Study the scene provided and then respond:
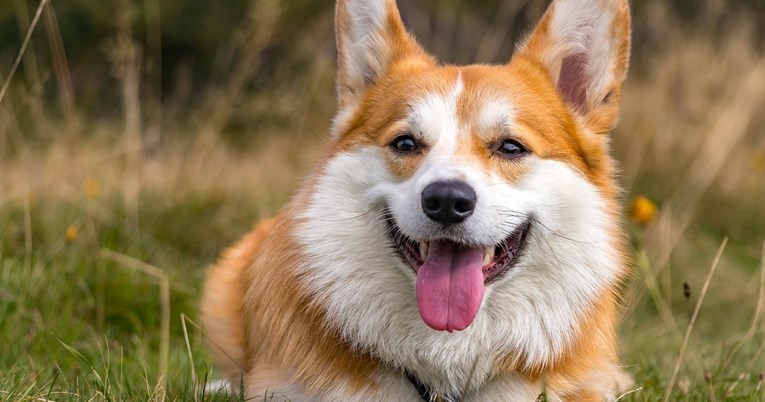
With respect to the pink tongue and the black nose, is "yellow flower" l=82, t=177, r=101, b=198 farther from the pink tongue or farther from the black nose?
the black nose

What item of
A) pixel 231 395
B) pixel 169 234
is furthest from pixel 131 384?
pixel 169 234

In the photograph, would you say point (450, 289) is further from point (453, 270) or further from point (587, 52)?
point (587, 52)

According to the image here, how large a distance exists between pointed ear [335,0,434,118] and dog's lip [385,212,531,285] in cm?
68

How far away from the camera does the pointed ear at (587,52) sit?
3451 mm

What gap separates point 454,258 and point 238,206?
3.40 meters

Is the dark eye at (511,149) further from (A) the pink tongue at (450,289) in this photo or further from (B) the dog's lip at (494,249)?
(A) the pink tongue at (450,289)

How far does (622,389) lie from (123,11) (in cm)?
368

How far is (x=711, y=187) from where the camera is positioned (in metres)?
7.43

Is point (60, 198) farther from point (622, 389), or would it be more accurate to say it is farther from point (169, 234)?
point (622, 389)

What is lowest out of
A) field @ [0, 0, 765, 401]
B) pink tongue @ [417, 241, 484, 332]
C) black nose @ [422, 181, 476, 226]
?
field @ [0, 0, 765, 401]

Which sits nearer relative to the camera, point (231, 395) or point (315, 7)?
point (231, 395)

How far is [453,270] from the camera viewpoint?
122 inches

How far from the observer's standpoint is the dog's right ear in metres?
3.62

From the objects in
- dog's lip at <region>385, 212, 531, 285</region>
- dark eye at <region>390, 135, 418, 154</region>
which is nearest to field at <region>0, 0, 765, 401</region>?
dark eye at <region>390, 135, 418, 154</region>
